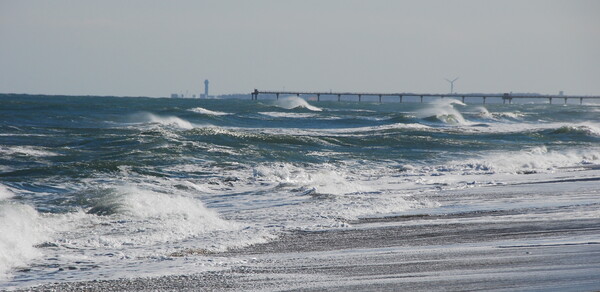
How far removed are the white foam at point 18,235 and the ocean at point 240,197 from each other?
0.02 metres

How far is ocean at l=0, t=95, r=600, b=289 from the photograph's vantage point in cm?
783

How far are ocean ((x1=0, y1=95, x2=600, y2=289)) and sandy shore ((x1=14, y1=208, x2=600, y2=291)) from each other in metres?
0.08

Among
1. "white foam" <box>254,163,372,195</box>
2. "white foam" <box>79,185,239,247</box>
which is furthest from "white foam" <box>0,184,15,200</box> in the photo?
"white foam" <box>254,163,372,195</box>

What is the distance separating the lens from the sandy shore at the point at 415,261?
6.42 meters

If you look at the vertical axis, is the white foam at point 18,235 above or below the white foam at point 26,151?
above

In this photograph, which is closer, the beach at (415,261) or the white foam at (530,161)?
the beach at (415,261)

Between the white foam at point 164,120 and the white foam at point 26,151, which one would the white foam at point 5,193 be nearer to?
the white foam at point 26,151

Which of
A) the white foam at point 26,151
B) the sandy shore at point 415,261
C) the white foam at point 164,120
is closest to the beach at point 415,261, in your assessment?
the sandy shore at point 415,261

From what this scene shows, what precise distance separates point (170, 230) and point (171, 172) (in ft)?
24.8

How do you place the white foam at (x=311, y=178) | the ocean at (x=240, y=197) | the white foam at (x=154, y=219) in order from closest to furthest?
1. the ocean at (x=240, y=197)
2. the white foam at (x=154, y=219)
3. the white foam at (x=311, y=178)

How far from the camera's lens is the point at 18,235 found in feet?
26.9

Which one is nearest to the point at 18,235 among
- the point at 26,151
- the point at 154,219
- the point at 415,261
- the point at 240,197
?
the point at 154,219

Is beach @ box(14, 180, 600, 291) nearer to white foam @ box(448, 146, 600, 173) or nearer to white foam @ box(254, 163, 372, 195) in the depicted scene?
white foam @ box(254, 163, 372, 195)

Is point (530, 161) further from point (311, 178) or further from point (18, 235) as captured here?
point (18, 235)
